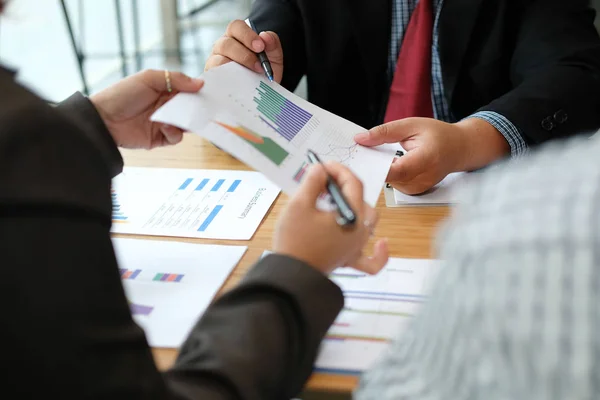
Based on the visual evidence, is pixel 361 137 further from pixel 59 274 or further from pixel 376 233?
pixel 59 274

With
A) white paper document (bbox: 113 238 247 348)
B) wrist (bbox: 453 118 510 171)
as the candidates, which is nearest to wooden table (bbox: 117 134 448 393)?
white paper document (bbox: 113 238 247 348)

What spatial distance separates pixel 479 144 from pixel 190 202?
0.49 metres

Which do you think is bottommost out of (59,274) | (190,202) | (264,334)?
(190,202)

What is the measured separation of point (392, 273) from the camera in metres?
0.77

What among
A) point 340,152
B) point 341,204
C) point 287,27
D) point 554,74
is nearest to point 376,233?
point 340,152

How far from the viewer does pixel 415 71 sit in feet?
4.27

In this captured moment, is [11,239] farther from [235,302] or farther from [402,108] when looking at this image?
[402,108]

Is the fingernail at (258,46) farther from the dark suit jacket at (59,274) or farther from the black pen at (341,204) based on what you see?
the dark suit jacket at (59,274)

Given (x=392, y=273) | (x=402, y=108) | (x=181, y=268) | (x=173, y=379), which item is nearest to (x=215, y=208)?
(x=181, y=268)

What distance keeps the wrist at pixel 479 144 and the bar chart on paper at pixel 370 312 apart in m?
0.28

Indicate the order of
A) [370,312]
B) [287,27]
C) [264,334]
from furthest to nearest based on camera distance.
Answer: [287,27] → [370,312] → [264,334]

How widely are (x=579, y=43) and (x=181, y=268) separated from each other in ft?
2.90

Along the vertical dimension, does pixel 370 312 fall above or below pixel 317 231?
below

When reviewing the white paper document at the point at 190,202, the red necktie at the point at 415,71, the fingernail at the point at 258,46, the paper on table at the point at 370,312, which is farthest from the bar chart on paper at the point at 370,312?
the red necktie at the point at 415,71
